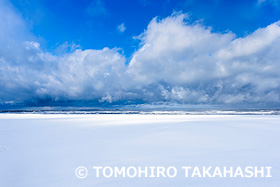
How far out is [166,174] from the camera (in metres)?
3.98

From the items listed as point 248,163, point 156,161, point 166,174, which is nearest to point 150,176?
point 166,174

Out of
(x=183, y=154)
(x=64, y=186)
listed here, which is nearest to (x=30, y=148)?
(x=64, y=186)

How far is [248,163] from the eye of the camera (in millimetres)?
4613

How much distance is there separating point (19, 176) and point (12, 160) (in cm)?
160

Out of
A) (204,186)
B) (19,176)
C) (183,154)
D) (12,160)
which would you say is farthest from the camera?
(183,154)

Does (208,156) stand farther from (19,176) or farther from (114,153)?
(19,176)

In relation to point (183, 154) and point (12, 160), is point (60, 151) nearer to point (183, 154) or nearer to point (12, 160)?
point (12, 160)

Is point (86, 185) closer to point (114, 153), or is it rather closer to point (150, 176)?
point (150, 176)

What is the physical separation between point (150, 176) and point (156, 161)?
0.96 meters

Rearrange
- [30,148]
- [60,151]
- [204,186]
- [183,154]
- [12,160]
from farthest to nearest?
[30,148] → [60,151] → [183,154] → [12,160] → [204,186]

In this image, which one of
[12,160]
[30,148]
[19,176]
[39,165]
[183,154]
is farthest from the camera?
[30,148]

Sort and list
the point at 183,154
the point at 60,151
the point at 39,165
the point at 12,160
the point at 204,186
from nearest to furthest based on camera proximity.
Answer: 1. the point at 204,186
2. the point at 39,165
3. the point at 12,160
4. the point at 183,154
5. the point at 60,151

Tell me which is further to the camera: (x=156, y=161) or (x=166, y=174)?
(x=156, y=161)

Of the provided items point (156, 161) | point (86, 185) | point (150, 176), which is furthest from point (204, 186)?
point (86, 185)
